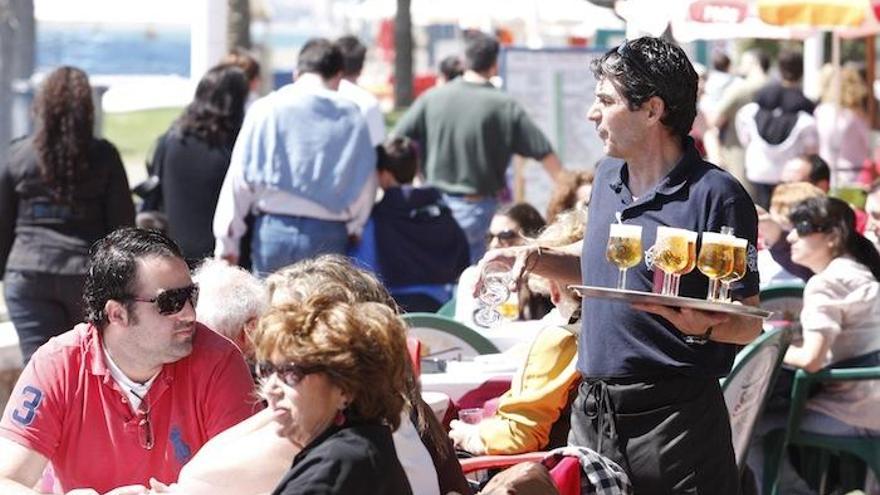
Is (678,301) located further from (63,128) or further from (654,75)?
(63,128)

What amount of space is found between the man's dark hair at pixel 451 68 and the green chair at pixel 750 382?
738cm

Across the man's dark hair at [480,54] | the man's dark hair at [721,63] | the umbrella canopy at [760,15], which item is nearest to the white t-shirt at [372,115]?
the man's dark hair at [480,54]

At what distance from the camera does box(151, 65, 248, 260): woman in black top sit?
8672mm

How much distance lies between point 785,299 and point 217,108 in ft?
9.99

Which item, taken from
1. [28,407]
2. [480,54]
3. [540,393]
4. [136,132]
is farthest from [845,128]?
[136,132]

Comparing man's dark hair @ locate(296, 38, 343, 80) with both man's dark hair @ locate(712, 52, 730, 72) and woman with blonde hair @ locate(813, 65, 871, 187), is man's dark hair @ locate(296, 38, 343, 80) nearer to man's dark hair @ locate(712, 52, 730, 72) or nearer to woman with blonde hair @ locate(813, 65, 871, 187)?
woman with blonde hair @ locate(813, 65, 871, 187)

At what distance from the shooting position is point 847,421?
652 centimetres

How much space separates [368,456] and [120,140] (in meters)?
31.7

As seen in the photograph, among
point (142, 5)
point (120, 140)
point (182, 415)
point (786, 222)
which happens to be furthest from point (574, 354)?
point (120, 140)

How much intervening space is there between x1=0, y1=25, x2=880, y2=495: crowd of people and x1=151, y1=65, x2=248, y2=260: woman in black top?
13mm

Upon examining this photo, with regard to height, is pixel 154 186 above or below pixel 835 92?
below

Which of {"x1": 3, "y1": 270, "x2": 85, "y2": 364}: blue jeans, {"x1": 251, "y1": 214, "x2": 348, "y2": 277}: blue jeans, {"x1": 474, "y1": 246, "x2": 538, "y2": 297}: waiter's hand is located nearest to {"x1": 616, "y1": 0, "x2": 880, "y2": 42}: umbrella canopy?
{"x1": 251, "y1": 214, "x2": 348, "y2": 277}: blue jeans

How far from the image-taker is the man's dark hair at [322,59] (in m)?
8.69

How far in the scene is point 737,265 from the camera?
3770 mm
